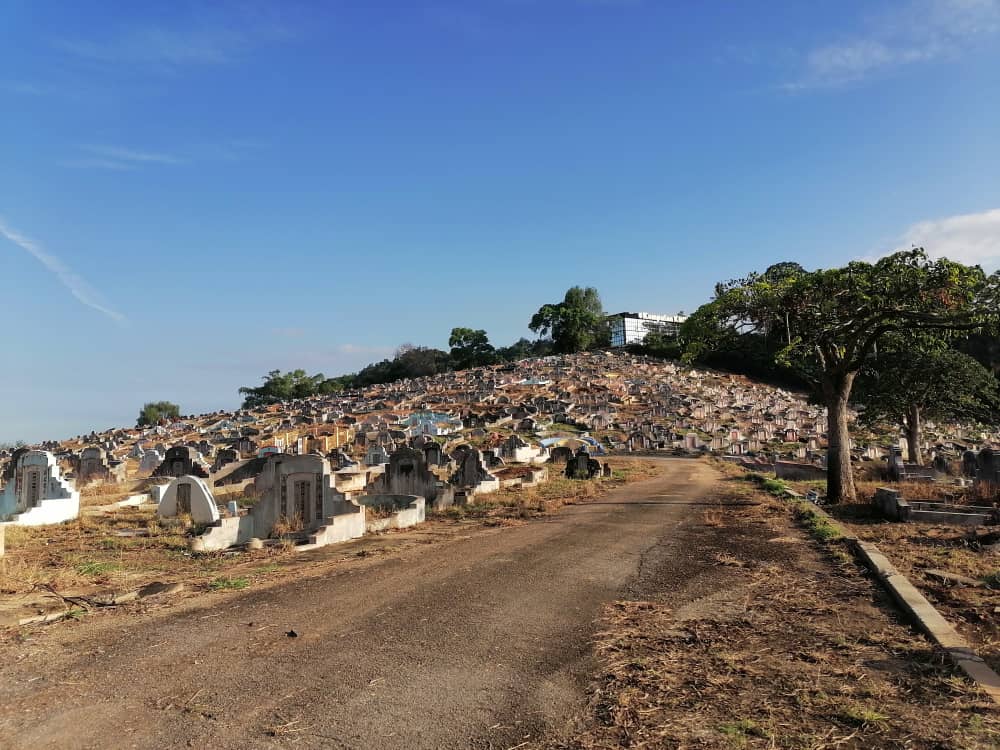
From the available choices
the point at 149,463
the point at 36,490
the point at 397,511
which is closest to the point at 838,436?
the point at 397,511

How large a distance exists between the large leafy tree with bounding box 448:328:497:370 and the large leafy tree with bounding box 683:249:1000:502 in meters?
88.3

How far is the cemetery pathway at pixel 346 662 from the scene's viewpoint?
4.27m

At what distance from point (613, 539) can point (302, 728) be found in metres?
7.38

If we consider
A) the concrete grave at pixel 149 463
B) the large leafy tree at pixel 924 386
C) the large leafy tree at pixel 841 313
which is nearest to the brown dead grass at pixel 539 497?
the large leafy tree at pixel 841 313

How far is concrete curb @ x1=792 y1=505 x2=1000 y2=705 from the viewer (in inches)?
186

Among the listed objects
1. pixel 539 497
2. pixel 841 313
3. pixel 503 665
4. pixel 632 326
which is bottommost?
pixel 539 497

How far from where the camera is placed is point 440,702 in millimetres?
4621

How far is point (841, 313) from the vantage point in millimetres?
14523

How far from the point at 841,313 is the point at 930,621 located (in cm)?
1020

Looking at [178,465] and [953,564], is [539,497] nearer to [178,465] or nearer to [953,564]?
[953,564]

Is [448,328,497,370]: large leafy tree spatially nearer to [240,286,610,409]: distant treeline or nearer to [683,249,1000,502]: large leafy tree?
[240,286,610,409]: distant treeline

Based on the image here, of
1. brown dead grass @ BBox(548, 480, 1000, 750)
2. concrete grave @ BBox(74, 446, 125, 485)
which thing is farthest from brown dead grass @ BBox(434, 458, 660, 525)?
concrete grave @ BBox(74, 446, 125, 485)

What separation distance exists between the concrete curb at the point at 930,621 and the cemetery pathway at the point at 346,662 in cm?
203

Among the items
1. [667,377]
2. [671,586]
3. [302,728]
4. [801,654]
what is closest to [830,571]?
[671,586]
